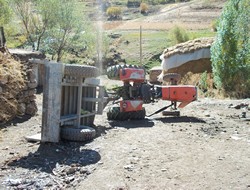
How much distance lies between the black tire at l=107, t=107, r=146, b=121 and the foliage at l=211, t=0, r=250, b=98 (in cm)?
599

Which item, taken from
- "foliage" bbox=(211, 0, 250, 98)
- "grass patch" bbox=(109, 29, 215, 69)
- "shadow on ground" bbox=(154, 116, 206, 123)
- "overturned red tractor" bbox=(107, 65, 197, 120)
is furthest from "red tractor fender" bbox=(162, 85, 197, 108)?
"grass patch" bbox=(109, 29, 215, 69)

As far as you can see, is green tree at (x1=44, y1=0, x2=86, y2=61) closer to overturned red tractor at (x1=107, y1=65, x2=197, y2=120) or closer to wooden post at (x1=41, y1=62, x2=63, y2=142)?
overturned red tractor at (x1=107, y1=65, x2=197, y2=120)

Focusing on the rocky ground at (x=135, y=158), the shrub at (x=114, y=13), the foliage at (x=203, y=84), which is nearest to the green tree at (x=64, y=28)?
the foliage at (x=203, y=84)

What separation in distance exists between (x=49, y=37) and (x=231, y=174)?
2072cm

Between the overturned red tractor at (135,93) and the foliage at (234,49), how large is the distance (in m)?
5.42

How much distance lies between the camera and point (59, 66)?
5.92 m

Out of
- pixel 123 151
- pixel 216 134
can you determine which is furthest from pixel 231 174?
pixel 216 134

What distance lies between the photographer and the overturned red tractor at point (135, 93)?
26.2 feet

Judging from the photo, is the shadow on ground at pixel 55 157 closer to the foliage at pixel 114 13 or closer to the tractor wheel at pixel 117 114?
the tractor wheel at pixel 117 114

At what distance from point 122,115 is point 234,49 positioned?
6771 millimetres

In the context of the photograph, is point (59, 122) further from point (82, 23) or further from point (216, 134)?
point (82, 23)

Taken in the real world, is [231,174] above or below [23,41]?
below

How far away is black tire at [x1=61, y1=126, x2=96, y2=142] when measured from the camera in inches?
241

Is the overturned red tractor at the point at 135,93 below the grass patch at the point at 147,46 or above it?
below
